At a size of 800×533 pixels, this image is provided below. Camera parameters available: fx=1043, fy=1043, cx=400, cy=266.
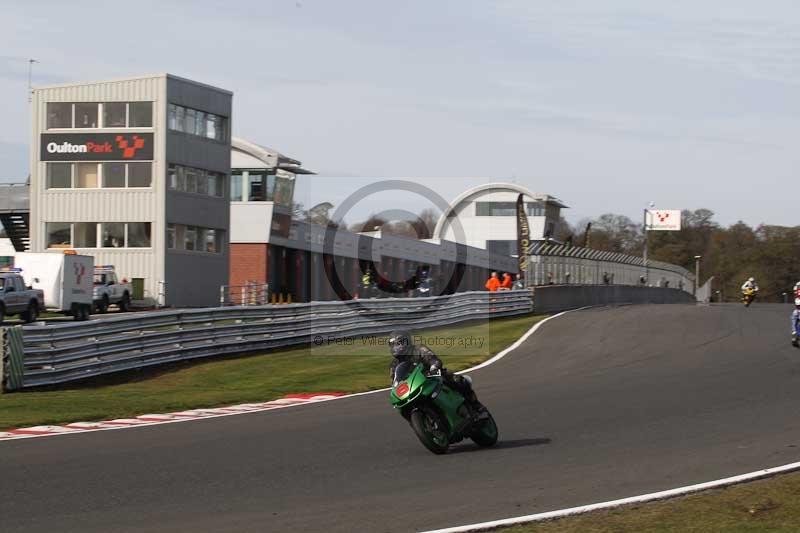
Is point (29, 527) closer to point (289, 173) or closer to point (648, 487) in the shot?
point (648, 487)

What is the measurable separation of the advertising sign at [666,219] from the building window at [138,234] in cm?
7727

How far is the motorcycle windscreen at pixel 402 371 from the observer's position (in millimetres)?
10070

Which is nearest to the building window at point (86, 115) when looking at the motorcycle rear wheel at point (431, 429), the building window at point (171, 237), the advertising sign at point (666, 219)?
the building window at point (171, 237)

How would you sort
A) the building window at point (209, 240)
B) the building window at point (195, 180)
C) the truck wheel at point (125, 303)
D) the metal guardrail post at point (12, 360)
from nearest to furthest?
the metal guardrail post at point (12, 360)
the truck wheel at point (125, 303)
the building window at point (195, 180)
the building window at point (209, 240)

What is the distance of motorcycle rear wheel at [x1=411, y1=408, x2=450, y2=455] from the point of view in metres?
9.93

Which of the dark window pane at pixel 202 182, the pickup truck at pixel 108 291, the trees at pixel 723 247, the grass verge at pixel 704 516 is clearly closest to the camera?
the grass verge at pixel 704 516

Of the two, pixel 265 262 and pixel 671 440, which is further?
pixel 265 262

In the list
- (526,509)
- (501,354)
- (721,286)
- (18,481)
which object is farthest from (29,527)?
(721,286)

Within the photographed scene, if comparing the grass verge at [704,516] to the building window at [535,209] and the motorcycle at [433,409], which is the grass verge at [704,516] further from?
the building window at [535,209]

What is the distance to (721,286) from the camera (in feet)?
353

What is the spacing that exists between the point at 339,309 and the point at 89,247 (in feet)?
87.3

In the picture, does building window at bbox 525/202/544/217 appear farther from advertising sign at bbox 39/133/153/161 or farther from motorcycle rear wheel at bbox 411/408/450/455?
motorcycle rear wheel at bbox 411/408/450/455

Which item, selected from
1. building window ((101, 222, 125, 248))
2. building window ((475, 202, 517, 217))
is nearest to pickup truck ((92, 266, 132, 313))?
building window ((101, 222, 125, 248))

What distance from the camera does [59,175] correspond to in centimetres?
4934
